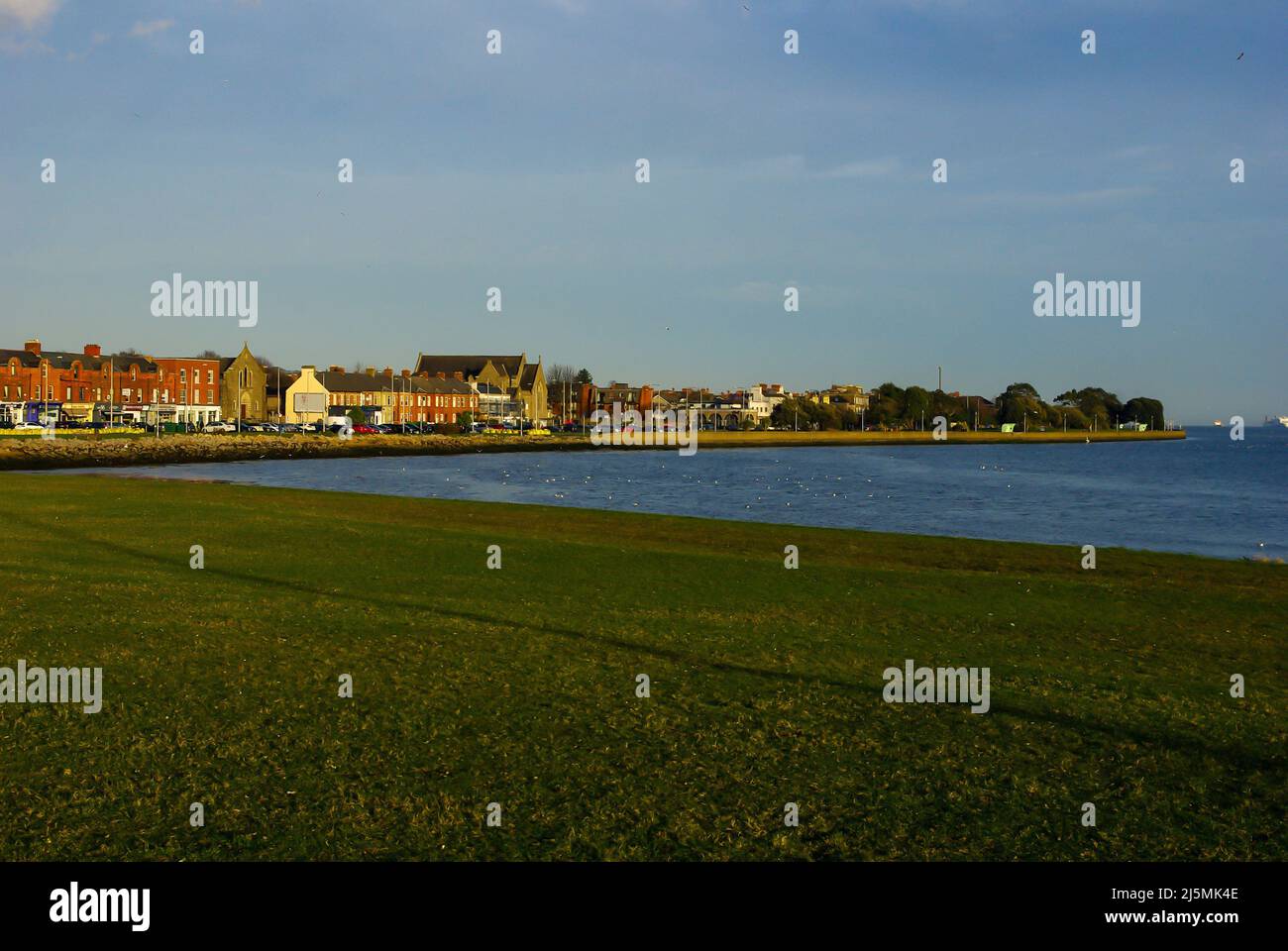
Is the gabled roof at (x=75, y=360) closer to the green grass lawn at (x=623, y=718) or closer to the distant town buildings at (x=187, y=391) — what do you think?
the distant town buildings at (x=187, y=391)

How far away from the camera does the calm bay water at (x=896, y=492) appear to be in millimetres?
45594

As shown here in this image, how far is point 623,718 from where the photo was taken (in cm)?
1039

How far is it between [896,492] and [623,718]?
60.9 meters

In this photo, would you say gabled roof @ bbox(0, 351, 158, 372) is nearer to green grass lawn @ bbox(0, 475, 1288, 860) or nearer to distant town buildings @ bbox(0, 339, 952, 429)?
distant town buildings @ bbox(0, 339, 952, 429)

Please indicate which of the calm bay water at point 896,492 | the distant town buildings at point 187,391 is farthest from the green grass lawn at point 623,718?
the distant town buildings at point 187,391

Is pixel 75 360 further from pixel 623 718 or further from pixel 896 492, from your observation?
pixel 623 718

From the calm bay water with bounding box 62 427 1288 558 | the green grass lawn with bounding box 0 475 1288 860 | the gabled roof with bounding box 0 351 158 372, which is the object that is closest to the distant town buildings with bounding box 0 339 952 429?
the gabled roof with bounding box 0 351 158 372

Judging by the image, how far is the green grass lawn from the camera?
299 inches

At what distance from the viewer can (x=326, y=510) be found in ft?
129

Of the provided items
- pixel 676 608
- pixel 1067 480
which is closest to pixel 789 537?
pixel 676 608

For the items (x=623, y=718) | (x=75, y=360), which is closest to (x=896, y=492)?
(x=623, y=718)

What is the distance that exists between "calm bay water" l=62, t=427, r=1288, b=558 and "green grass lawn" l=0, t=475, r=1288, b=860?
2491 centimetres
